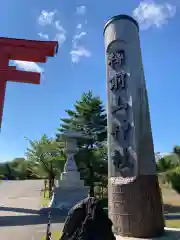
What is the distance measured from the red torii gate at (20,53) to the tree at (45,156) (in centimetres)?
1211

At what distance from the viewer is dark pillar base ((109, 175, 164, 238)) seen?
653 centimetres

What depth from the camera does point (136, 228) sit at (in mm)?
6520

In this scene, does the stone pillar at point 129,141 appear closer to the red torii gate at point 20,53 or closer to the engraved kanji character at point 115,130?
the engraved kanji character at point 115,130

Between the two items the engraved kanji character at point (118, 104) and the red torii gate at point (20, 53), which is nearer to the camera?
the engraved kanji character at point (118, 104)

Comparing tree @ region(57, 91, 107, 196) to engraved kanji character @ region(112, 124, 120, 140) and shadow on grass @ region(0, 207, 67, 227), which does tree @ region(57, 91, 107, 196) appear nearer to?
shadow on grass @ region(0, 207, 67, 227)

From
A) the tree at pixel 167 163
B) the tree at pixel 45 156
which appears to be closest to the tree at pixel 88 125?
the tree at pixel 45 156

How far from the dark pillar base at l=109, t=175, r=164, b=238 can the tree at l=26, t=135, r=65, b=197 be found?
12735 millimetres

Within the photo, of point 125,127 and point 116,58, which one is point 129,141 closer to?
point 125,127

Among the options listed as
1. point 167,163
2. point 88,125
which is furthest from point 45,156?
point 167,163

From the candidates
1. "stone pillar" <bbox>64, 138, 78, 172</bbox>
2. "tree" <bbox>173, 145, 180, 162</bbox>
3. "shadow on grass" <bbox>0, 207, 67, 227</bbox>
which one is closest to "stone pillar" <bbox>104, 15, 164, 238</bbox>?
"shadow on grass" <bbox>0, 207, 67, 227</bbox>

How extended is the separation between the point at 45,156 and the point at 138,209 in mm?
16413

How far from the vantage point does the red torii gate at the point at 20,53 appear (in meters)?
7.74

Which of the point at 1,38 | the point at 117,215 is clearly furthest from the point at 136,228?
the point at 1,38

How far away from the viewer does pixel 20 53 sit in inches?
320
